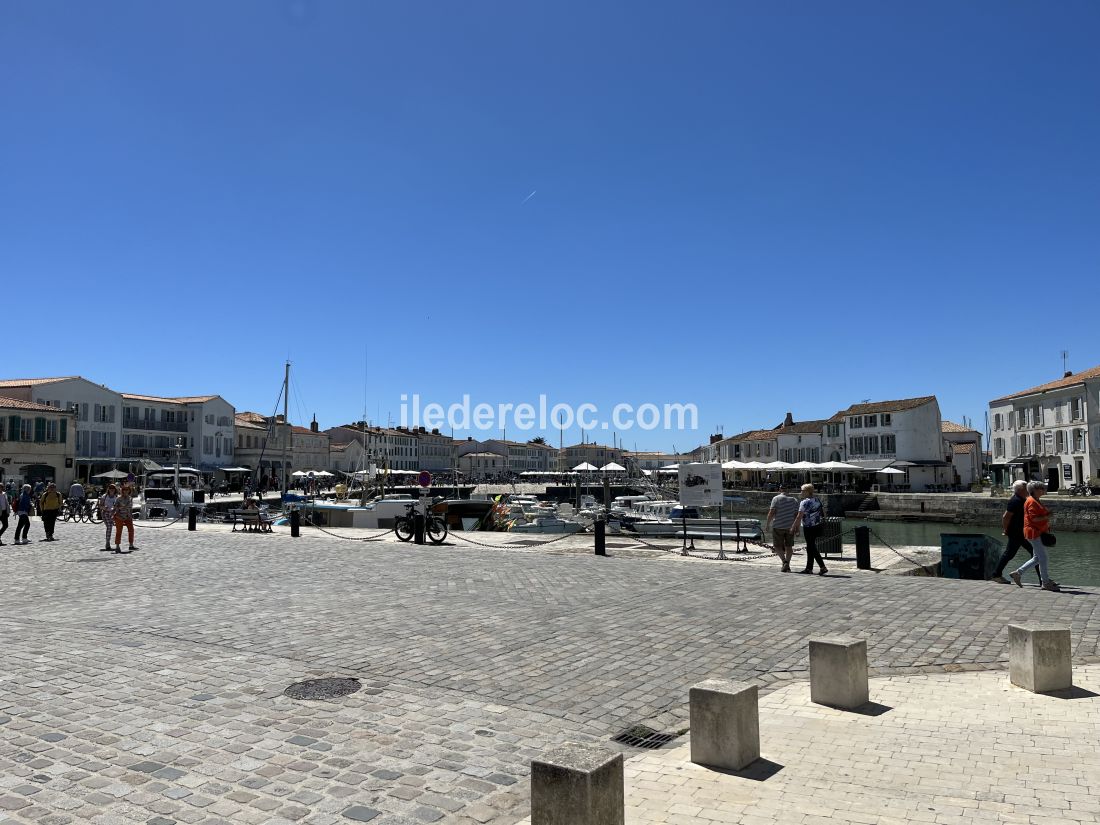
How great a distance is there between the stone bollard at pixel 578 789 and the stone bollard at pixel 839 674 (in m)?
3.07

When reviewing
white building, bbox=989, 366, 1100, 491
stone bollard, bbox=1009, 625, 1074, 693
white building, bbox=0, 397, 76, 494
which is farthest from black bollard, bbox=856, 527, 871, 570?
white building, bbox=0, 397, 76, 494

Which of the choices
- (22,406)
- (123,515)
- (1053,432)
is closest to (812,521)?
(123,515)

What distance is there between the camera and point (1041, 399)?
59062 millimetres

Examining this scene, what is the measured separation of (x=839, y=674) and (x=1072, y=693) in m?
2.12

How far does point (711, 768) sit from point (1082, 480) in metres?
61.5

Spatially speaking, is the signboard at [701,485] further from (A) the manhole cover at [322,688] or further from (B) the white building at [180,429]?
(B) the white building at [180,429]

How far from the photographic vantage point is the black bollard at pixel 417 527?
23047 mm

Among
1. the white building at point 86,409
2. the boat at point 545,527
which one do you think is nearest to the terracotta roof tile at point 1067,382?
the boat at point 545,527

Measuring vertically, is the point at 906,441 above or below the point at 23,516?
above

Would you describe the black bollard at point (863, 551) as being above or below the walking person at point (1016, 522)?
below

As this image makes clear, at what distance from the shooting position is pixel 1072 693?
256 inches

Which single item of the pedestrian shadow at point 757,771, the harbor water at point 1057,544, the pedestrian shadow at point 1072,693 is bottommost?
the harbor water at point 1057,544

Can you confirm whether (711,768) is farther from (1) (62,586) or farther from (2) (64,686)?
(1) (62,586)

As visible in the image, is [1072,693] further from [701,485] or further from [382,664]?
[701,485]
